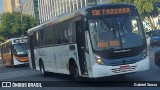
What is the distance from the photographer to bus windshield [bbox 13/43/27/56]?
31312mm

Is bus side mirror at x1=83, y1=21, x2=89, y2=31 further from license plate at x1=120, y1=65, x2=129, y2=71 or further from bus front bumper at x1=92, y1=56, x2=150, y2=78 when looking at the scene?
license plate at x1=120, y1=65, x2=129, y2=71

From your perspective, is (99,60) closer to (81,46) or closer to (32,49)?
(81,46)

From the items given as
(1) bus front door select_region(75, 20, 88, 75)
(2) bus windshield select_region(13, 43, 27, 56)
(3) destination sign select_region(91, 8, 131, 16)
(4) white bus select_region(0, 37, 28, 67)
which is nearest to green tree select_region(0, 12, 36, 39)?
(4) white bus select_region(0, 37, 28, 67)

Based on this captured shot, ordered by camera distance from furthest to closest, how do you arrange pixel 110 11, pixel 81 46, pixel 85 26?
pixel 81 46
pixel 110 11
pixel 85 26

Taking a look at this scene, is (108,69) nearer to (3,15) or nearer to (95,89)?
(95,89)

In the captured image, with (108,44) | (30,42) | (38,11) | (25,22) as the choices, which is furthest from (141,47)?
(38,11)

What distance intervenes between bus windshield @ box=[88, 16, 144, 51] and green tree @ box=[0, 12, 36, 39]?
207 ft

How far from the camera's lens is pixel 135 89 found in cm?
1131

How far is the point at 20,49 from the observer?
3153cm

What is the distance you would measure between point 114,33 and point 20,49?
65.4 ft

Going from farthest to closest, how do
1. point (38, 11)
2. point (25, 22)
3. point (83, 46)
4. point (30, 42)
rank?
1. point (38, 11)
2. point (25, 22)
3. point (30, 42)
4. point (83, 46)

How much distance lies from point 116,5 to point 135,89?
3364 millimetres

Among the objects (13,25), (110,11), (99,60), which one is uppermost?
(13,25)

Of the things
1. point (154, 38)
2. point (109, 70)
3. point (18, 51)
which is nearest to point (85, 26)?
point (109, 70)
